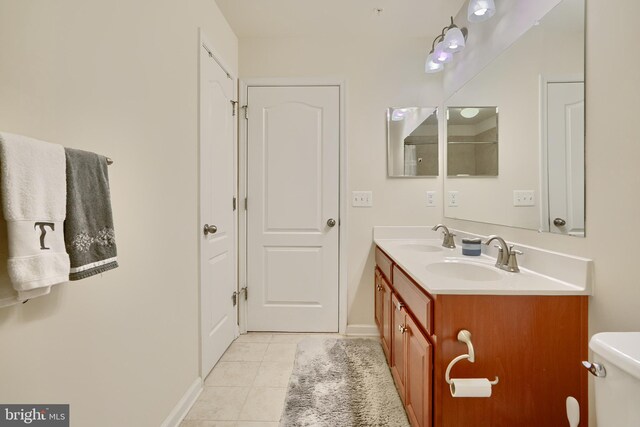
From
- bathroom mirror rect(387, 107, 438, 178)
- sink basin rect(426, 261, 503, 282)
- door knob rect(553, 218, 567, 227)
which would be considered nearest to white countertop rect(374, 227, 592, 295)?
sink basin rect(426, 261, 503, 282)

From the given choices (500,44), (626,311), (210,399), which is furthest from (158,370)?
(500,44)

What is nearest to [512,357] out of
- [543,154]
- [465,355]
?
[465,355]

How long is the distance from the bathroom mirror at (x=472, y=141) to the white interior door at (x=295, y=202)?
0.89 m

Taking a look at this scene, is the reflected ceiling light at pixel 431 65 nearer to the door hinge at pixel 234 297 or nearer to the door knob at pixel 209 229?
the door knob at pixel 209 229

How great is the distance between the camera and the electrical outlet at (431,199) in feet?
7.79

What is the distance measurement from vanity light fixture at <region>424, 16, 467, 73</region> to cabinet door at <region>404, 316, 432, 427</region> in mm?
1767

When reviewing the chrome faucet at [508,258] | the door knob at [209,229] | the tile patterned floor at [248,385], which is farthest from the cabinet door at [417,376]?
the door knob at [209,229]

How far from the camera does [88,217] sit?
33.4 inches

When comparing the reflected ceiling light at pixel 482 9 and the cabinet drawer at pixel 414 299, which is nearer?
the cabinet drawer at pixel 414 299

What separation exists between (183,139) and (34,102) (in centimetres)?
79

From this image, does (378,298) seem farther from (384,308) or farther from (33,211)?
(33,211)

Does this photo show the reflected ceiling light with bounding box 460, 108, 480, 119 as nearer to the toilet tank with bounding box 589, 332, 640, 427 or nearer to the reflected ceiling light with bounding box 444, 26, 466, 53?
the reflected ceiling light with bounding box 444, 26, 466, 53

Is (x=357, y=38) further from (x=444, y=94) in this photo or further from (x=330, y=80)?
(x=444, y=94)

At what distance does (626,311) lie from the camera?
915 millimetres
